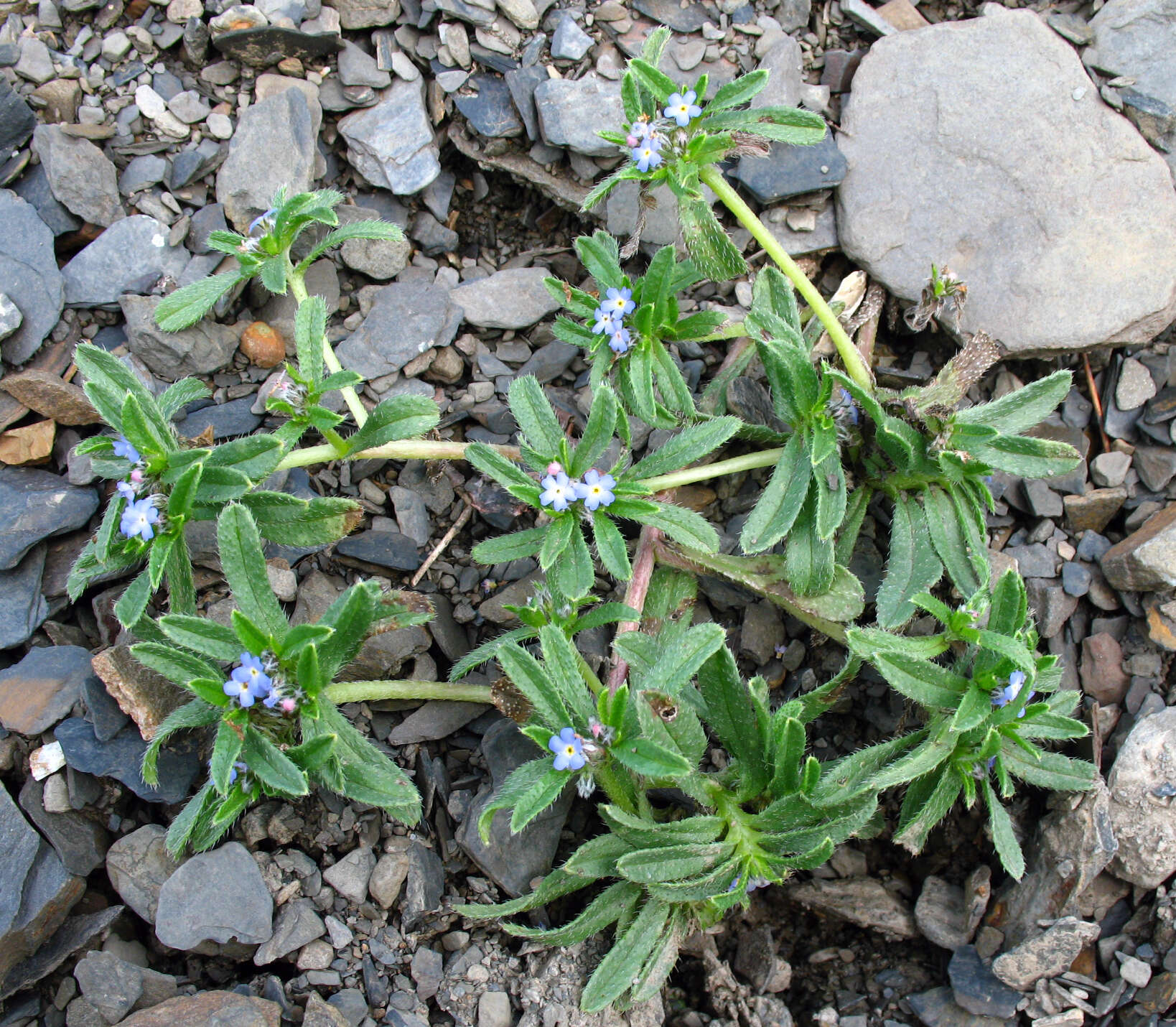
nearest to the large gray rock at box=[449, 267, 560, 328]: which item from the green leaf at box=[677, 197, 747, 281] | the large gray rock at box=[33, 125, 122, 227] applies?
the green leaf at box=[677, 197, 747, 281]

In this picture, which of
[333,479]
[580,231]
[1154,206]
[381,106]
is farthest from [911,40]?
[333,479]

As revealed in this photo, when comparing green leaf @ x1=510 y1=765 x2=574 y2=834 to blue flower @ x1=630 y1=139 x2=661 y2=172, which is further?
blue flower @ x1=630 y1=139 x2=661 y2=172

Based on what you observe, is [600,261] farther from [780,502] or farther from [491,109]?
[780,502]

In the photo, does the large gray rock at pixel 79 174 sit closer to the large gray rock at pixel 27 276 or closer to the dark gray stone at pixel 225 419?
the large gray rock at pixel 27 276

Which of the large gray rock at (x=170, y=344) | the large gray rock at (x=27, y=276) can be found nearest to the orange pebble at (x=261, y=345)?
the large gray rock at (x=170, y=344)

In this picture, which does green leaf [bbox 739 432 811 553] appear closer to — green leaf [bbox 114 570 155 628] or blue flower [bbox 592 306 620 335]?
blue flower [bbox 592 306 620 335]
